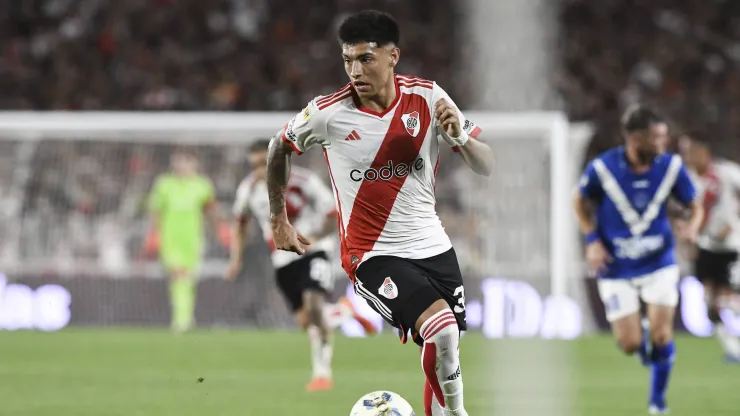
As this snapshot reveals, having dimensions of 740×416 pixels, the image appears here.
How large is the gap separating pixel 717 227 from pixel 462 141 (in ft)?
28.3

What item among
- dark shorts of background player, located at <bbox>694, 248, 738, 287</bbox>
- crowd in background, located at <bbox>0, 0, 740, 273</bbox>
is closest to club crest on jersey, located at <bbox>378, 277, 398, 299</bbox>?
dark shorts of background player, located at <bbox>694, 248, 738, 287</bbox>

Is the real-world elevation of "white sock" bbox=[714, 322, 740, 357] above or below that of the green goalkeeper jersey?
below

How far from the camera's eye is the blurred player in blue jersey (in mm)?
8938

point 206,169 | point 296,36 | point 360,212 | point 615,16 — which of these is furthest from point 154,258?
point 360,212

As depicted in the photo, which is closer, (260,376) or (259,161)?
(259,161)

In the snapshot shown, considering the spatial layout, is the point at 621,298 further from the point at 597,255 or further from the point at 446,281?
the point at 446,281

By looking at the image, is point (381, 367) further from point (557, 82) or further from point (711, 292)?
point (557, 82)

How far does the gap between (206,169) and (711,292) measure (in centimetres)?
705

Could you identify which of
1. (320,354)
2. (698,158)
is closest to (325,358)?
(320,354)

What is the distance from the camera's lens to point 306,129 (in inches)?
236

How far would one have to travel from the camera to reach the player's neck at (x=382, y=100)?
19.7ft

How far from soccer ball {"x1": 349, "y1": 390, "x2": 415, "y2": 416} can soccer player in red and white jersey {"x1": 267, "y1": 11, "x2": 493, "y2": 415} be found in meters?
0.19

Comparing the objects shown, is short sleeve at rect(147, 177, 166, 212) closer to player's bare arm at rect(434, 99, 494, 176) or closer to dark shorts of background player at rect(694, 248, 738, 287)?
dark shorts of background player at rect(694, 248, 738, 287)

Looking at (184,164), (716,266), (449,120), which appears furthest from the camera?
(184,164)
